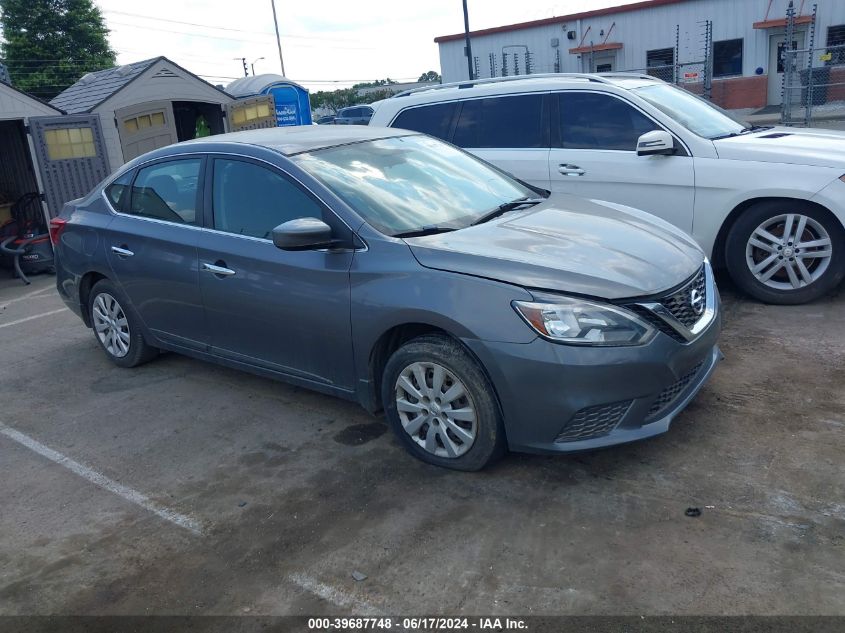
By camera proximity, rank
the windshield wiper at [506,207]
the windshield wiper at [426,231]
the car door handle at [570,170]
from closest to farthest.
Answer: the windshield wiper at [426,231], the windshield wiper at [506,207], the car door handle at [570,170]

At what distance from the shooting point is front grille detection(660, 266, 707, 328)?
3.60 m

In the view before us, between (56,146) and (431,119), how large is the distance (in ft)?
21.4

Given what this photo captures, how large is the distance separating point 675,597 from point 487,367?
1.25 meters

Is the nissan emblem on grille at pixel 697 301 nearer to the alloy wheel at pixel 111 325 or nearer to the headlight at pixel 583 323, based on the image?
the headlight at pixel 583 323

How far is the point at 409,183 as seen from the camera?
4.47m

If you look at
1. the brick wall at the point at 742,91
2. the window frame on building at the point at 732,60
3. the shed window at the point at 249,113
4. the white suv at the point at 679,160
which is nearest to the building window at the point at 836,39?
the brick wall at the point at 742,91

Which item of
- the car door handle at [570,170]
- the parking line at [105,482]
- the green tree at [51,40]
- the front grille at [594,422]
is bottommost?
the parking line at [105,482]

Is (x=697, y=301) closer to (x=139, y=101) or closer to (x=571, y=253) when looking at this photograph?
(x=571, y=253)

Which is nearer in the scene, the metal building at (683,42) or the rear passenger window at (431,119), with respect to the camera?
the rear passenger window at (431,119)

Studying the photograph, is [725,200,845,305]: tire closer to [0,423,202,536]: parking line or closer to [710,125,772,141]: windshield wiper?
[710,125,772,141]: windshield wiper

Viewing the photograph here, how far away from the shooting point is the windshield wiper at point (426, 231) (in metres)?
3.98

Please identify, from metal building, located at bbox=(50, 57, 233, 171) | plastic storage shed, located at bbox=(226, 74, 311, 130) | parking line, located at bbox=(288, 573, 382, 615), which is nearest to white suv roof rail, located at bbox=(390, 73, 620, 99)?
parking line, located at bbox=(288, 573, 382, 615)

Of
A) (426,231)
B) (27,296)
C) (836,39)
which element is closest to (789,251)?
(426,231)

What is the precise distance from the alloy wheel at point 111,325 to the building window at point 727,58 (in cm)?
2803
